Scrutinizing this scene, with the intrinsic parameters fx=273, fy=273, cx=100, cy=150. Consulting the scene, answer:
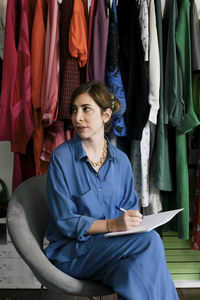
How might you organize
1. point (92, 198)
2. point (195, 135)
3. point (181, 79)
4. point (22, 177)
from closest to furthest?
point (92, 198) < point (181, 79) < point (22, 177) < point (195, 135)

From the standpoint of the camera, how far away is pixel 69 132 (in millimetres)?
1669

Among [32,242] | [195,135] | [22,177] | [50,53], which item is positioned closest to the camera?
[32,242]

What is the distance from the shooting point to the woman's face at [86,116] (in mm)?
1177

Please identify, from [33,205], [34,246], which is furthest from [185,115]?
[34,246]

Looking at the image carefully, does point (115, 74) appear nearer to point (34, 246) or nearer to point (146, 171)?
point (146, 171)

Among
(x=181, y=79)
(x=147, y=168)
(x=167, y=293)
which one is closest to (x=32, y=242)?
(x=167, y=293)

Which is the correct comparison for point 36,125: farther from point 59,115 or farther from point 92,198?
point 92,198

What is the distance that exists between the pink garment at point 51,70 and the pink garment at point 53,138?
9cm

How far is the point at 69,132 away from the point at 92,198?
0.62m

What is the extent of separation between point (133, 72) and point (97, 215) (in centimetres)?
87

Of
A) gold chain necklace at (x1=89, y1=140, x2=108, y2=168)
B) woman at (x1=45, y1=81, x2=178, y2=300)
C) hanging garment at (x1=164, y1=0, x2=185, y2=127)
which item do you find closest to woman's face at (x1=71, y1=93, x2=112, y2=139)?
woman at (x1=45, y1=81, x2=178, y2=300)

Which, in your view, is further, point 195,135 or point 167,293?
point 195,135

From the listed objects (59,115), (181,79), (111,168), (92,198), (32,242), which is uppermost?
(181,79)

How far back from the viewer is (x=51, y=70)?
5.03 feet
